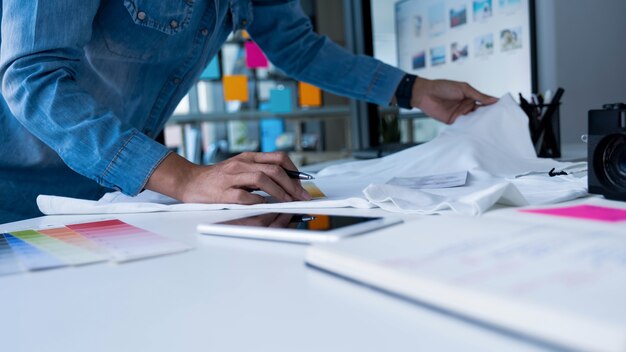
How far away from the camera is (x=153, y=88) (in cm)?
108

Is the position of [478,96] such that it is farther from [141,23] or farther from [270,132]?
[270,132]

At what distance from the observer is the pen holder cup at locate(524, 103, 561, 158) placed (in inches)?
45.3

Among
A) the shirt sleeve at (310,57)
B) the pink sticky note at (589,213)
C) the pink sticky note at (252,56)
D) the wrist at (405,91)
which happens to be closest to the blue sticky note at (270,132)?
the pink sticky note at (252,56)

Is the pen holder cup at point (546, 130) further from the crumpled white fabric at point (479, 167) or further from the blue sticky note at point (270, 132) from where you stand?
the blue sticky note at point (270, 132)

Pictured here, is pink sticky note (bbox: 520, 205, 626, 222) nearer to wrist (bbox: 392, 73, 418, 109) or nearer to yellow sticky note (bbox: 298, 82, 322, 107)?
wrist (bbox: 392, 73, 418, 109)

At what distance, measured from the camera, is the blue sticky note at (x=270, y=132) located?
4434 mm

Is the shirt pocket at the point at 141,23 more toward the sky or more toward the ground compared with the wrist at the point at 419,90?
more toward the sky

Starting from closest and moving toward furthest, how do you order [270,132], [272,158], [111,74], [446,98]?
[272,158] → [111,74] → [446,98] → [270,132]

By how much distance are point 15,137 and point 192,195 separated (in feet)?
1.58

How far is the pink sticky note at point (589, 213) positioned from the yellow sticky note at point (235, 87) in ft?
9.78

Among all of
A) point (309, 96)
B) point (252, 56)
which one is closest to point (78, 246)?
point (309, 96)

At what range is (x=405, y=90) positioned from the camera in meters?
1.19

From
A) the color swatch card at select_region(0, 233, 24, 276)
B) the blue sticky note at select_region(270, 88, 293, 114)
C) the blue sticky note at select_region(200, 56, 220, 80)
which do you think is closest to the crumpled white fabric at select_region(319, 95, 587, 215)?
the color swatch card at select_region(0, 233, 24, 276)

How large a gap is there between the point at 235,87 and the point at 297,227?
2994 mm
